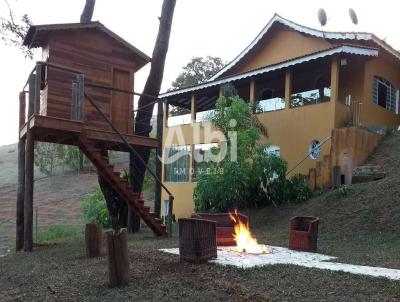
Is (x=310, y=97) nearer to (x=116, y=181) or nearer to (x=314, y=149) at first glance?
(x=314, y=149)

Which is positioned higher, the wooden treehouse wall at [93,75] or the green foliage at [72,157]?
the wooden treehouse wall at [93,75]

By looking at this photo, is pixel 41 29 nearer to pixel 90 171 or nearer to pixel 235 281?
pixel 235 281

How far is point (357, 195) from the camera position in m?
13.2

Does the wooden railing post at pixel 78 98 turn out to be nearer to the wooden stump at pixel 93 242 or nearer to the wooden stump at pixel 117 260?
the wooden stump at pixel 93 242

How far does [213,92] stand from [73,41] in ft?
30.3

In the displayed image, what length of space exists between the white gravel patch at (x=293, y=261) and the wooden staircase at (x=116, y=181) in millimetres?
3231

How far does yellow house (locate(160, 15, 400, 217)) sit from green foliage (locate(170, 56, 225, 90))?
1536 centimetres

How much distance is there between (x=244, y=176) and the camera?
14383 mm

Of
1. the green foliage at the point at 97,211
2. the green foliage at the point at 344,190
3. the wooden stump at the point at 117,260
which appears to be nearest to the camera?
the wooden stump at the point at 117,260

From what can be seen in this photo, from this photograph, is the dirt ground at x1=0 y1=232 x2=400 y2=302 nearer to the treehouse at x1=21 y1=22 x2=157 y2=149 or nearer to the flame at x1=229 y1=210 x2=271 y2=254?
the flame at x1=229 y1=210 x2=271 y2=254

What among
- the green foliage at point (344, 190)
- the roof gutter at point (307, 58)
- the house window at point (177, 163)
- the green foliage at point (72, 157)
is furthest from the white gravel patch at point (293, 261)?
the green foliage at point (72, 157)

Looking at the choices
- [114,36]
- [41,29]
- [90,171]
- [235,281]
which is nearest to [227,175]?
[114,36]

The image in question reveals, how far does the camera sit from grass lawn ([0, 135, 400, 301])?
18.9ft

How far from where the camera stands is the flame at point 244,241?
8.88 metres
